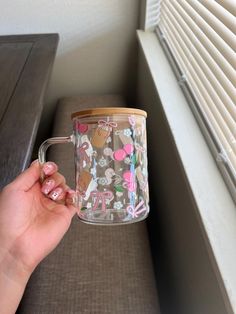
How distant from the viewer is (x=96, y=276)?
2.72 feet

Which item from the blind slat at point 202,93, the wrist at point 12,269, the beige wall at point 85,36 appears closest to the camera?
the wrist at point 12,269

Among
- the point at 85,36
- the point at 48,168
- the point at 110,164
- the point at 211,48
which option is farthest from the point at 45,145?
the point at 85,36

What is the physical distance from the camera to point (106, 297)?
781 mm

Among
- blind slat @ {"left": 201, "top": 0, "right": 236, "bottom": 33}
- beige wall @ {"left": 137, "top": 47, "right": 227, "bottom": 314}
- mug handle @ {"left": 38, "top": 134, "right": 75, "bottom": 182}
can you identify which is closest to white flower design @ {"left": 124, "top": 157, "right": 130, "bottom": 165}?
mug handle @ {"left": 38, "top": 134, "right": 75, "bottom": 182}

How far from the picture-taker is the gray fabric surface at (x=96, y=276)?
77 centimetres

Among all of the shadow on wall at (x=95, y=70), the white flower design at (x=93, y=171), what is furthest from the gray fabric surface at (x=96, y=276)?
the shadow on wall at (x=95, y=70)

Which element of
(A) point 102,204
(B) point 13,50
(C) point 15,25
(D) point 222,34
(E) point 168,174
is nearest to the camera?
(A) point 102,204

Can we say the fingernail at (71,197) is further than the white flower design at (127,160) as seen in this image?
Yes

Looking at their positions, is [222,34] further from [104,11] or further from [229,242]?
[104,11]

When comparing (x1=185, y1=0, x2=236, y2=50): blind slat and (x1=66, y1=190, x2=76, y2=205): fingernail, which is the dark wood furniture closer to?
(x1=66, y1=190, x2=76, y2=205): fingernail

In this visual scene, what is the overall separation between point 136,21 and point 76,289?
118 cm

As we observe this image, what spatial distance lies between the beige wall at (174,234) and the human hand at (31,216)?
0.27 metres

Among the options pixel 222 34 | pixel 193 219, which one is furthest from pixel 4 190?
pixel 222 34

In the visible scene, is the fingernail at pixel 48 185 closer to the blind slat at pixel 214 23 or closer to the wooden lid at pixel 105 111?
the wooden lid at pixel 105 111
